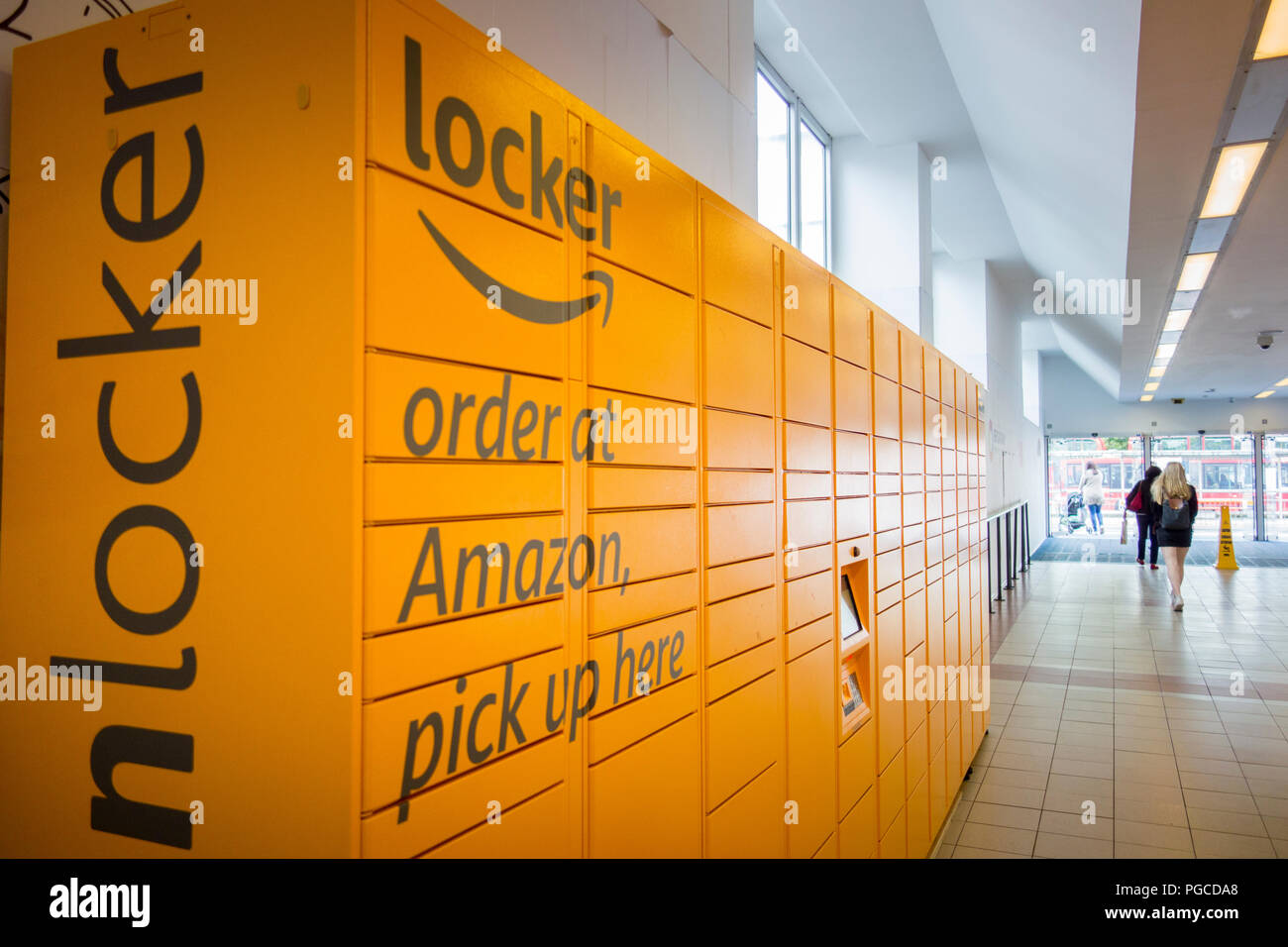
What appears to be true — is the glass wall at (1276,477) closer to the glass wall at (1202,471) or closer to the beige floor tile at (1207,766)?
the glass wall at (1202,471)

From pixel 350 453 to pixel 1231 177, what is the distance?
15.7 ft

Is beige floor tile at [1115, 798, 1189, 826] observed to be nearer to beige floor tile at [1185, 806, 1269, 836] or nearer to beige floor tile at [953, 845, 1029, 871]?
beige floor tile at [1185, 806, 1269, 836]

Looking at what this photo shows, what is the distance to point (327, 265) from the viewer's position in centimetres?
110

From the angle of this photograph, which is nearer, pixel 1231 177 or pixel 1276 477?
pixel 1231 177

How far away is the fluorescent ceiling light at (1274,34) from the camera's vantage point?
2533mm

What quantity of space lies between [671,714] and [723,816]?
396mm

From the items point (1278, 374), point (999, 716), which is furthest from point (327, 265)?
point (1278, 374)

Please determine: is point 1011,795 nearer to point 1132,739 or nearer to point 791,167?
point 1132,739

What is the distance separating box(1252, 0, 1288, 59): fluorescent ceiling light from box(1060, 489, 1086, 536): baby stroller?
20172mm

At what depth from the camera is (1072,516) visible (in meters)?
21.3

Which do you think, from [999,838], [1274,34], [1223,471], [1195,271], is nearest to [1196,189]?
[1274,34]

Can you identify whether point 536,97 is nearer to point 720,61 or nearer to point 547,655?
point 547,655

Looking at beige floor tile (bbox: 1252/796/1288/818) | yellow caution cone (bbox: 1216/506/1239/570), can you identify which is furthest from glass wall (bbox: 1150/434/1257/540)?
beige floor tile (bbox: 1252/796/1288/818)
